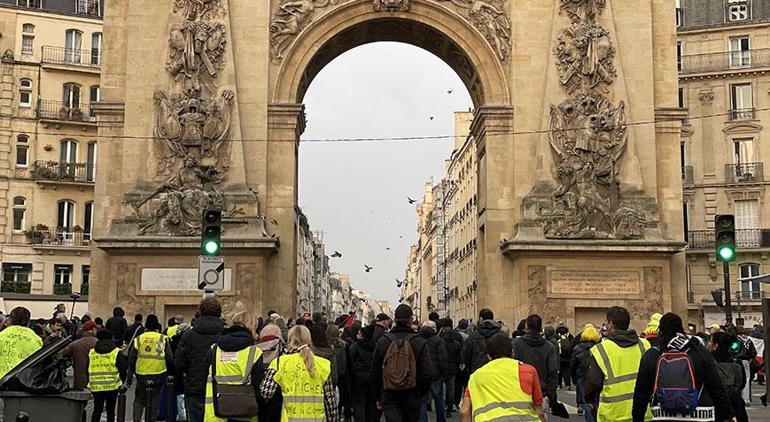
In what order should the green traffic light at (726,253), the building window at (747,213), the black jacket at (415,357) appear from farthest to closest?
the building window at (747,213)
the green traffic light at (726,253)
the black jacket at (415,357)

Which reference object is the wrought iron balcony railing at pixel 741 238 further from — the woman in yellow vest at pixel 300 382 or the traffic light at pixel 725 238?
the woman in yellow vest at pixel 300 382

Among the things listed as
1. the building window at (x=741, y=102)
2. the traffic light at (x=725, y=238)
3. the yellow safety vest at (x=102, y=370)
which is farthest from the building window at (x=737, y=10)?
the yellow safety vest at (x=102, y=370)

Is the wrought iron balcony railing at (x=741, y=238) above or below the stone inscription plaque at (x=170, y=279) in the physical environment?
above

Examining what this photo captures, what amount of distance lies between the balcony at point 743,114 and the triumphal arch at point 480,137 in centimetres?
1659

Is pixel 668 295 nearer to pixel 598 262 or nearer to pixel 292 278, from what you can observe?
pixel 598 262

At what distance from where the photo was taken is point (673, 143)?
3022 cm

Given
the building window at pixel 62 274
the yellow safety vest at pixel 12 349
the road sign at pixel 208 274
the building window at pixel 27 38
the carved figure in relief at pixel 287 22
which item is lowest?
the yellow safety vest at pixel 12 349

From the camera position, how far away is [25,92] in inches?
1750

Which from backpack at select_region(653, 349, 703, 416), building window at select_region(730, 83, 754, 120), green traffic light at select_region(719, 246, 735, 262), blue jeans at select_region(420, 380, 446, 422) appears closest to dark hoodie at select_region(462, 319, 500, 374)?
blue jeans at select_region(420, 380, 446, 422)

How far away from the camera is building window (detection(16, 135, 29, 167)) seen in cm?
4406

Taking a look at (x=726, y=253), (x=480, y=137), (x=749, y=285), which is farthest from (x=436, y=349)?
(x=749, y=285)

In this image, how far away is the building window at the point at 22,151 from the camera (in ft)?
145

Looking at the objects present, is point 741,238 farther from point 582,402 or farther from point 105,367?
point 105,367

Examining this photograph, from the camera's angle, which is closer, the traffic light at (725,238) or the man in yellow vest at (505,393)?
the man in yellow vest at (505,393)
